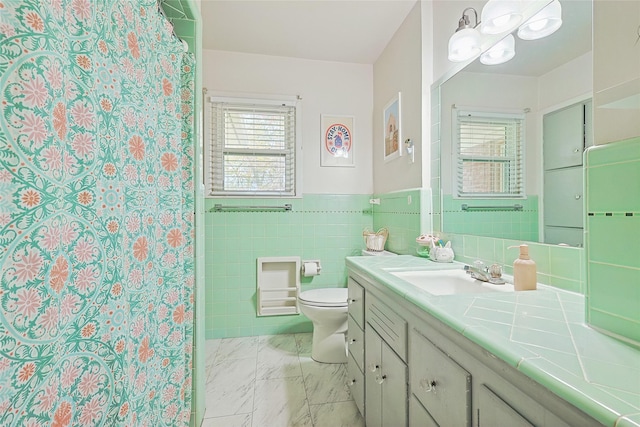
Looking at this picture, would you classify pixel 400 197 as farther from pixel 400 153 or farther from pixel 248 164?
pixel 248 164

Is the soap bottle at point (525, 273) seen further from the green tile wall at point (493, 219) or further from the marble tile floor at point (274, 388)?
the marble tile floor at point (274, 388)

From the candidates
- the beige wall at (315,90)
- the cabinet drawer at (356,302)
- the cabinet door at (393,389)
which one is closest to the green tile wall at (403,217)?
the beige wall at (315,90)

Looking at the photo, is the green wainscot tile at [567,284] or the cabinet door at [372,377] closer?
the green wainscot tile at [567,284]

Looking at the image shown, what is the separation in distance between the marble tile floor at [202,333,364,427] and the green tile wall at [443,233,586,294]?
43.7 inches

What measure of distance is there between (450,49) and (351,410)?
81.0 inches

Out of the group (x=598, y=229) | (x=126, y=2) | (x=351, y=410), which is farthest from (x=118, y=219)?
(x=351, y=410)

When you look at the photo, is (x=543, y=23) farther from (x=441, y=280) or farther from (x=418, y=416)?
(x=418, y=416)

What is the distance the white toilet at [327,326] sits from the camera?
2037mm

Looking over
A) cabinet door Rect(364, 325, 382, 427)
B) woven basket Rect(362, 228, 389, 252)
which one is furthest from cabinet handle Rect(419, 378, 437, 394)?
woven basket Rect(362, 228, 389, 252)

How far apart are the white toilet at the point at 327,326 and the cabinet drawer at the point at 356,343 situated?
37 cm

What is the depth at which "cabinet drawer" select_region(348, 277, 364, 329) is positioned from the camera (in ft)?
4.79

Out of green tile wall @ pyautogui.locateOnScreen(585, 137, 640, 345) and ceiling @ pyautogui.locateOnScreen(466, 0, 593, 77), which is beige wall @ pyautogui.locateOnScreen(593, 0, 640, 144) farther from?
ceiling @ pyautogui.locateOnScreen(466, 0, 593, 77)

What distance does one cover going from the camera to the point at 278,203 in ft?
8.77

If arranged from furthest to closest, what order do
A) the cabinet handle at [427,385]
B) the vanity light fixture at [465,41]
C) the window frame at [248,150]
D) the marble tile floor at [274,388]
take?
the window frame at [248,150], the marble tile floor at [274,388], the vanity light fixture at [465,41], the cabinet handle at [427,385]
